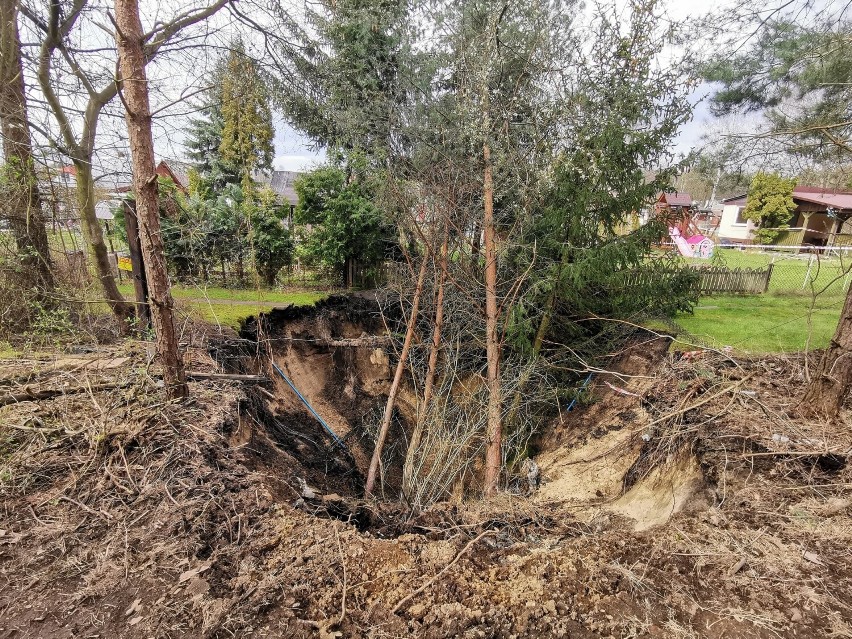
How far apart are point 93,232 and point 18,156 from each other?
1401 millimetres

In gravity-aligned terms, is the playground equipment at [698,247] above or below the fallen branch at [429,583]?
above

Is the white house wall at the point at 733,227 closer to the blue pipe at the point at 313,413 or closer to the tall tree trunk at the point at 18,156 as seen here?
the blue pipe at the point at 313,413

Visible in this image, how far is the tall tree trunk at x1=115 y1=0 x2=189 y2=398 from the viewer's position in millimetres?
3012

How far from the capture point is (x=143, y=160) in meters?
3.17

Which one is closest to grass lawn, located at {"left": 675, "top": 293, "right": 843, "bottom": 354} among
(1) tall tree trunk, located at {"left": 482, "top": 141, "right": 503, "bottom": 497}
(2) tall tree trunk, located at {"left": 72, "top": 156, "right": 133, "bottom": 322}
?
(1) tall tree trunk, located at {"left": 482, "top": 141, "right": 503, "bottom": 497}

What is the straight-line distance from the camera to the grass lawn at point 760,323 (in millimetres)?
6969

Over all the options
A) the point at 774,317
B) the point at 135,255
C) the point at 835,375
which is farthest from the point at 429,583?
the point at 774,317

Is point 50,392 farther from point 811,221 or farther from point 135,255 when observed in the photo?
point 811,221

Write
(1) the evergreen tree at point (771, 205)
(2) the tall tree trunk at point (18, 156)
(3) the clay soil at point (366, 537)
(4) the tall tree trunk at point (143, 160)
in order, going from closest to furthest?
(3) the clay soil at point (366, 537)
(4) the tall tree trunk at point (143, 160)
(2) the tall tree trunk at point (18, 156)
(1) the evergreen tree at point (771, 205)

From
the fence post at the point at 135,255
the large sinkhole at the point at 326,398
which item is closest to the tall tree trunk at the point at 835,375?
the large sinkhole at the point at 326,398

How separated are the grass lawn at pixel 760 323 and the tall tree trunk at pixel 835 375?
1628 mm

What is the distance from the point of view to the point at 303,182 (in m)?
12.6

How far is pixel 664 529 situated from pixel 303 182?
1296 centimetres

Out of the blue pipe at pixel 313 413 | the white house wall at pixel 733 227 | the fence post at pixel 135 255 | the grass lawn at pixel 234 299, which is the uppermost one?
the white house wall at pixel 733 227
